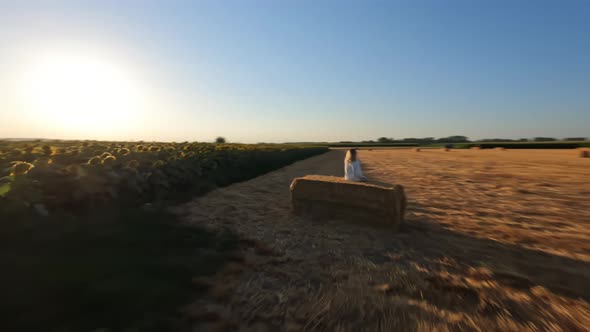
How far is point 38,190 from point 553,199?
13.4 m

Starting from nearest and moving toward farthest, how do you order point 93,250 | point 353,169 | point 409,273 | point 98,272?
point 98,272
point 93,250
point 409,273
point 353,169

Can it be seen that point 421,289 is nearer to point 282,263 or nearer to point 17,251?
point 282,263

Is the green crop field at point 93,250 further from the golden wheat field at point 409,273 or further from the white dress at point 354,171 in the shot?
the white dress at point 354,171

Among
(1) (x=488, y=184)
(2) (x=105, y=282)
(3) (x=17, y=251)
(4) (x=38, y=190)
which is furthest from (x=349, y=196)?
(1) (x=488, y=184)

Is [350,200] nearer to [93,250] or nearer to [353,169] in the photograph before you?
[353,169]

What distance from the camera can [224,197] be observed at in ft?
28.1

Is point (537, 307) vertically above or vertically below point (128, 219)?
below

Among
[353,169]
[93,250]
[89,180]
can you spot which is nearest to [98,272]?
[93,250]

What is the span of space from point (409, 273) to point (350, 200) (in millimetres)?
2287

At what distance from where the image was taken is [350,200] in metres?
5.68

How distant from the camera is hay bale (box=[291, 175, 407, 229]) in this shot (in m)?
5.24

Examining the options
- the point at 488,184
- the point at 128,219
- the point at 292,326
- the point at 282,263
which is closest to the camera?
the point at 292,326

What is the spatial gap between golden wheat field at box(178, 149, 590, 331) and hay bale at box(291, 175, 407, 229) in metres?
0.27

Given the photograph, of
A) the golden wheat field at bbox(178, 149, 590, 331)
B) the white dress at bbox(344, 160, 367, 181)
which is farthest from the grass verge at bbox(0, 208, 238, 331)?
the white dress at bbox(344, 160, 367, 181)
